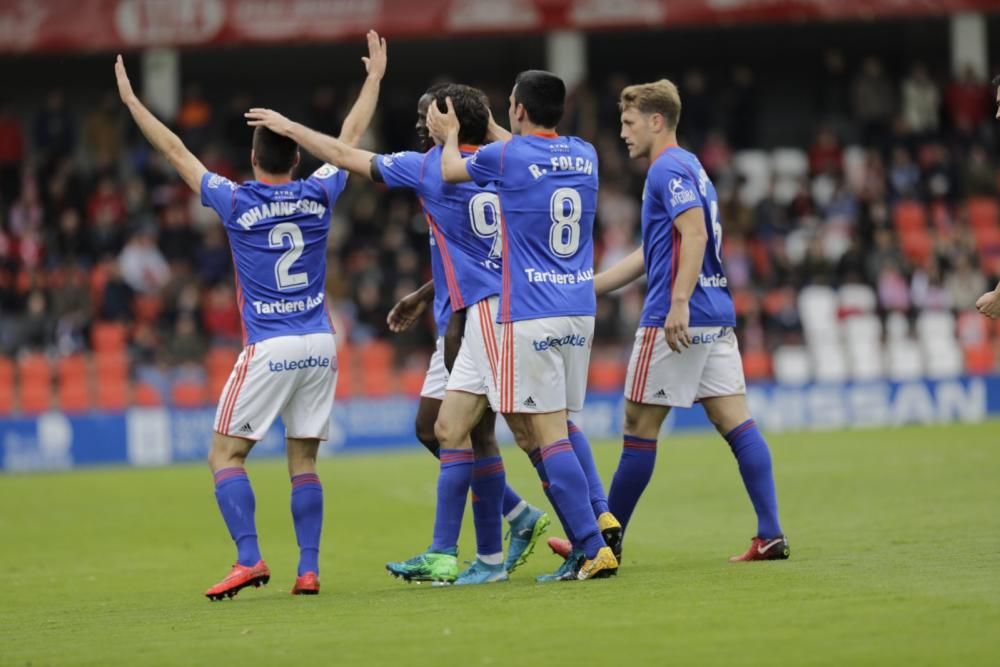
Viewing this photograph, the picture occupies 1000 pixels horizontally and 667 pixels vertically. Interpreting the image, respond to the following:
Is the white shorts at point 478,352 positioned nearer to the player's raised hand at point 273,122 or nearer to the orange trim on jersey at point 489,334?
the orange trim on jersey at point 489,334

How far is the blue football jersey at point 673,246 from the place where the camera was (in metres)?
8.23

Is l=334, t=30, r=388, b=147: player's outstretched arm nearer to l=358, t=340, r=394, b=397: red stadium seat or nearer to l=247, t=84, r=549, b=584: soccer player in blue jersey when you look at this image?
l=247, t=84, r=549, b=584: soccer player in blue jersey

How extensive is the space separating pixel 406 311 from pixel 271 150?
129 centimetres

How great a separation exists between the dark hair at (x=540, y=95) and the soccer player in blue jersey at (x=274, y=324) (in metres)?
0.97

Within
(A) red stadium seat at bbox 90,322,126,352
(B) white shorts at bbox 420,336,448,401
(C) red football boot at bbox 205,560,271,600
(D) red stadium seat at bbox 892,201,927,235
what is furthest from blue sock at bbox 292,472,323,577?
(D) red stadium seat at bbox 892,201,927,235

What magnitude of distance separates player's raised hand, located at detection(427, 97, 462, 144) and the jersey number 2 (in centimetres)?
90

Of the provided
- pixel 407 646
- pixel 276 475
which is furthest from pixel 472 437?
pixel 276 475

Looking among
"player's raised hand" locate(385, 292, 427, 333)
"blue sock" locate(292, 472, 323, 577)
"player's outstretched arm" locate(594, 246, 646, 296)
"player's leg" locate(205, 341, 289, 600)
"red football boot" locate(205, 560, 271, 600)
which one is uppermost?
"player's outstretched arm" locate(594, 246, 646, 296)

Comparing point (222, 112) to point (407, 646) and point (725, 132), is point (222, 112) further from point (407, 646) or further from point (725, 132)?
point (407, 646)

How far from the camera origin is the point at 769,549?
8469mm

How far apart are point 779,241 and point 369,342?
6533 millimetres

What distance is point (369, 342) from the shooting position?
853 inches

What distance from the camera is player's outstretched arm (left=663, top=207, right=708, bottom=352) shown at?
314 inches

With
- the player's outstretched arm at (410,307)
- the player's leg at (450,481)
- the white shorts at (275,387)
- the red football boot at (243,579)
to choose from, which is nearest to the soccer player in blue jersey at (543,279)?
the player's leg at (450,481)
